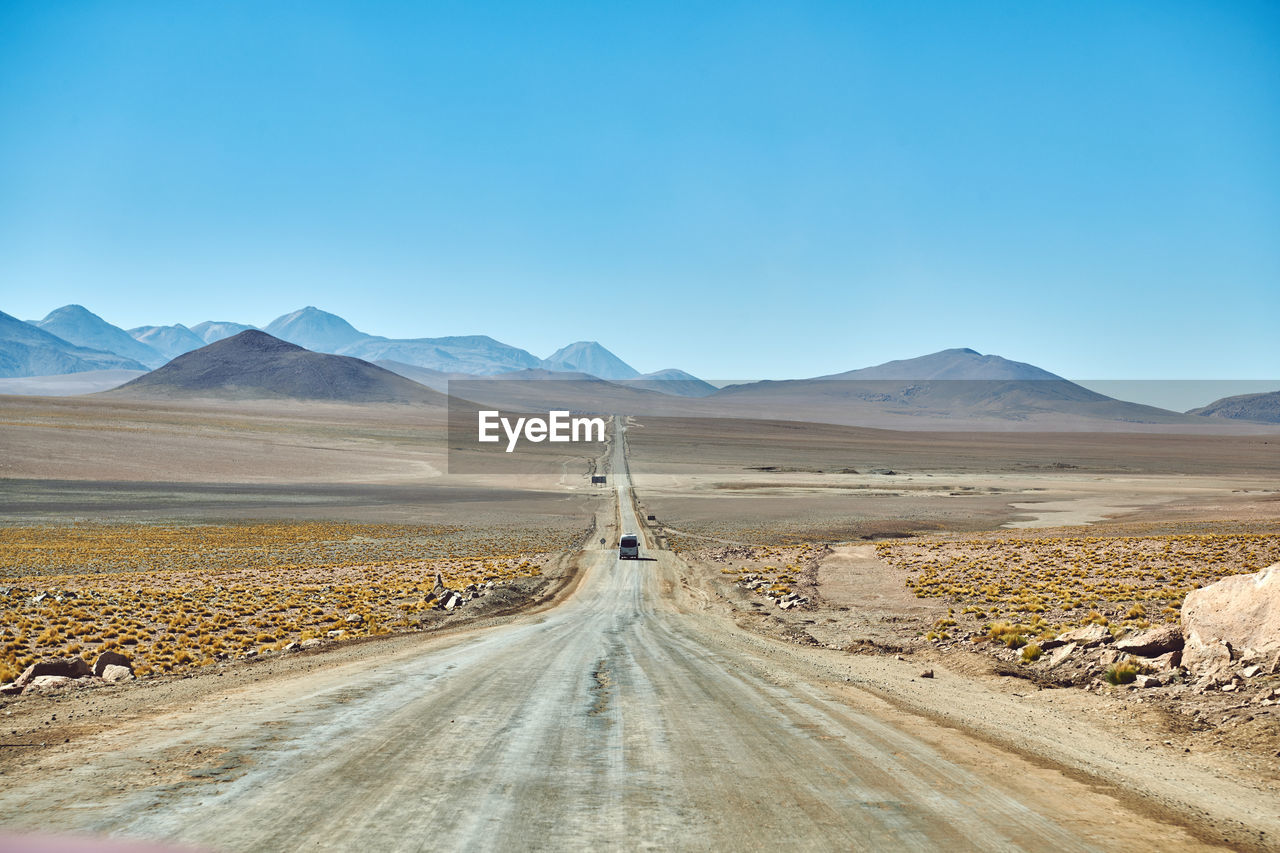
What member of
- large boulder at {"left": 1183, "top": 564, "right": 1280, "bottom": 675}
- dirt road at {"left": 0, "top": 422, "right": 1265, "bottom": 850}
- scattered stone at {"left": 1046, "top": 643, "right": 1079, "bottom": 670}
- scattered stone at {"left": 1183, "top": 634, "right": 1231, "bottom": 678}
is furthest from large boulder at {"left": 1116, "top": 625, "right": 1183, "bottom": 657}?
dirt road at {"left": 0, "top": 422, "right": 1265, "bottom": 850}

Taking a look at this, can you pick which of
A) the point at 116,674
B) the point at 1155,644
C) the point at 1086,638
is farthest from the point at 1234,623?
the point at 116,674

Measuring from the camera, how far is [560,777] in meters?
7.20

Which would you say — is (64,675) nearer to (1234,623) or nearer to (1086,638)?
(1086,638)

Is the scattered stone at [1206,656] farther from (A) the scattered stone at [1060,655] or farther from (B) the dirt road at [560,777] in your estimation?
(B) the dirt road at [560,777]

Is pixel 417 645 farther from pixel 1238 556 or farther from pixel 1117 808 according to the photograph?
pixel 1238 556

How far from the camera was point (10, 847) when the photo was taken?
5281 mm

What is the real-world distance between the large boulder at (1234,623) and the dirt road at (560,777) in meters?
4.44

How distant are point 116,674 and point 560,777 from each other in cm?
929

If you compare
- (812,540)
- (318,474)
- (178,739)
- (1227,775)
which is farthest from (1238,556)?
(318,474)

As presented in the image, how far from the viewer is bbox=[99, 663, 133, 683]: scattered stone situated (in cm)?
1241

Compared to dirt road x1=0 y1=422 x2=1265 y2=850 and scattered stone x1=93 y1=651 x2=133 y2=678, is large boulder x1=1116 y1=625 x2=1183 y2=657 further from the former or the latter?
scattered stone x1=93 y1=651 x2=133 y2=678

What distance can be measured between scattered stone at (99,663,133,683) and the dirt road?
2510mm

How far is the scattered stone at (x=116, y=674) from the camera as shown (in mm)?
12412

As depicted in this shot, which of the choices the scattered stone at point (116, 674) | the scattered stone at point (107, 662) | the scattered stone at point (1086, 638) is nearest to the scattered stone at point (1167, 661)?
the scattered stone at point (1086, 638)
